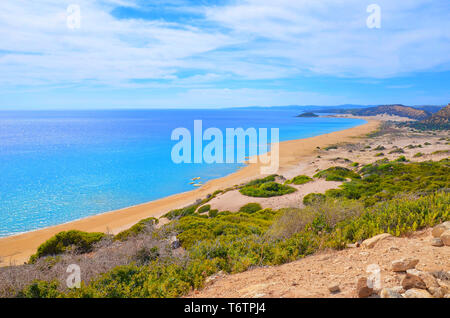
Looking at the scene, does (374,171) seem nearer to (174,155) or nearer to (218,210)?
(218,210)

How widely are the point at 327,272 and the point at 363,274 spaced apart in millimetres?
604

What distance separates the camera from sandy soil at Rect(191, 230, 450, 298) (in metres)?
4.09

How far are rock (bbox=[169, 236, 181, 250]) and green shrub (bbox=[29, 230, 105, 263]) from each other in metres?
3.83

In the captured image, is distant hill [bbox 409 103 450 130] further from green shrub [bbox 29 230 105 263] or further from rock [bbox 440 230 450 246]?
green shrub [bbox 29 230 105 263]

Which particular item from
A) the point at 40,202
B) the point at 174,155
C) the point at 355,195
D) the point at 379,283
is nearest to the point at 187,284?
the point at 379,283

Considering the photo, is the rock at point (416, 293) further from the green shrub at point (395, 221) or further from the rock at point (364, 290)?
the green shrub at point (395, 221)

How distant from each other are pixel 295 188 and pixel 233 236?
46.4 ft

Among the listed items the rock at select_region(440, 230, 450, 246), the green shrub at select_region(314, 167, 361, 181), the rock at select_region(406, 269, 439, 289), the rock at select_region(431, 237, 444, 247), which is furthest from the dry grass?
the green shrub at select_region(314, 167, 361, 181)

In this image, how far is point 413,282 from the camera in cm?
359

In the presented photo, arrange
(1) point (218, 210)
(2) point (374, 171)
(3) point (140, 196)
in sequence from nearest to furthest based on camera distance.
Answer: (1) point (218, 210) < (2) point (374, 171) < (3) point (140, 196)

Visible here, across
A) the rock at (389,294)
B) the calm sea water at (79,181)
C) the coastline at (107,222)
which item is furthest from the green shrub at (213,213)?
the rock at (389,294)

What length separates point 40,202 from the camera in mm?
23938

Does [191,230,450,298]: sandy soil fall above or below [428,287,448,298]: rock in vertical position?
below

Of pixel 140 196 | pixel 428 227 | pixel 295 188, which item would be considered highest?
pixel 428 227
